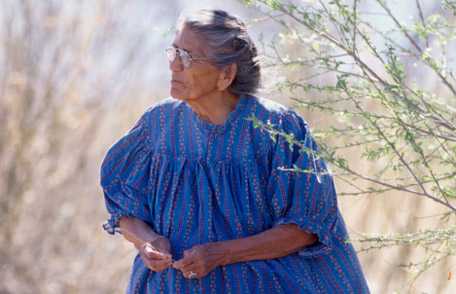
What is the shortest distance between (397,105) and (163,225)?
2.82 feet

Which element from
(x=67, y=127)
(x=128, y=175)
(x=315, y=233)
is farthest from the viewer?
(x=67, y=127)

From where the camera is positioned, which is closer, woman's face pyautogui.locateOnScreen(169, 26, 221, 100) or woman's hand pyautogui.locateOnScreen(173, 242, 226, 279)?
woman's hand pyautogui.locateOnScreen(173, 242, 226, 279)

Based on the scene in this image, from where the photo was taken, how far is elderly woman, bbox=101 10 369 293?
3.54m

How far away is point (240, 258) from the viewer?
11.5ft

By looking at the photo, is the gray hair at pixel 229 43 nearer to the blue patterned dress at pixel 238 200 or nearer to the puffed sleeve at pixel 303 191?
the blue patterned dress at pixel 238 200

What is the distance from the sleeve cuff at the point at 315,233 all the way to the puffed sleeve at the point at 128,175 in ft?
1.61

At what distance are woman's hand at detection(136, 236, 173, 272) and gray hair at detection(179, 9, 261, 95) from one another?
1.92ft

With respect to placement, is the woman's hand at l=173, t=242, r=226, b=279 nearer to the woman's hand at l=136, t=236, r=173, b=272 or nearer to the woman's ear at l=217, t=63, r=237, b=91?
the woman's hand at l=136, t=236, r=173, b=272

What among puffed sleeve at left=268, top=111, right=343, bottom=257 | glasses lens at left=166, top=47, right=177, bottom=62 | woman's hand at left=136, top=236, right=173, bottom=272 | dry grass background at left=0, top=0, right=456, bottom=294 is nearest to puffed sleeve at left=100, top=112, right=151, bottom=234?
woman's hand at left=136, top=236, right=173, bottom=272

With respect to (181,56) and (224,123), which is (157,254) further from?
(181,56)

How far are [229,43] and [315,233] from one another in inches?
27.0

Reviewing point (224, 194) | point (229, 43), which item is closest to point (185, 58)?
point (229, 43)

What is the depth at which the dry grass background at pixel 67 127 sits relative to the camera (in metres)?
8.23

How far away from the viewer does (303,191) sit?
358 cm
